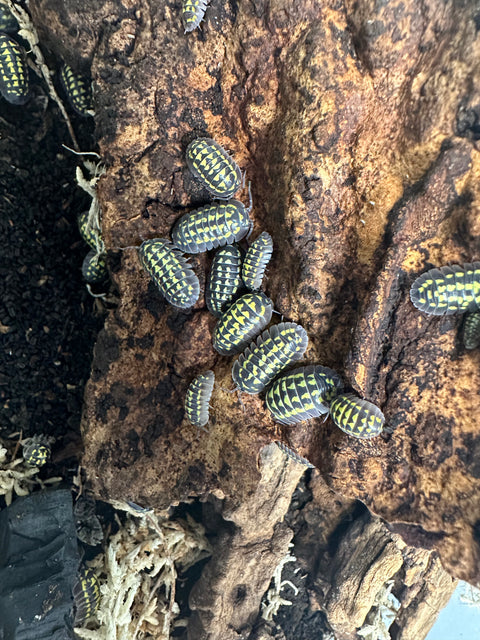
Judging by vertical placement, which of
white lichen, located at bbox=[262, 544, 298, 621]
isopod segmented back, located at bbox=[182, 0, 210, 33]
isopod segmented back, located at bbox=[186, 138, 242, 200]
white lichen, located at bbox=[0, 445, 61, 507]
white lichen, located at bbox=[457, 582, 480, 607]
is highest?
isopod segmented back, located at bbox=[182, 0, 210, 33]

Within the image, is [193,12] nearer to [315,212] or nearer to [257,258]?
[315,212]

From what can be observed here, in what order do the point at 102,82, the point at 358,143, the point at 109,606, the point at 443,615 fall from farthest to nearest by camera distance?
1. the point at 443,615
2. the point at 109,606
3. the point at 102,82
4. the point at 358,143

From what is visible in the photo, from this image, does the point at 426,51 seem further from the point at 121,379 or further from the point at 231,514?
the point at 231,514

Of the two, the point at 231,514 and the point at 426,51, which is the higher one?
the point at 426,51

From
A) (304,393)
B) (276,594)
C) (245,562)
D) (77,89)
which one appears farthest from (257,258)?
(276,594)

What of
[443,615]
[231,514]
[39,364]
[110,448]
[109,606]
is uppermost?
[39,364]

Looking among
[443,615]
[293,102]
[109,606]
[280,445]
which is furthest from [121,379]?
[443,615]

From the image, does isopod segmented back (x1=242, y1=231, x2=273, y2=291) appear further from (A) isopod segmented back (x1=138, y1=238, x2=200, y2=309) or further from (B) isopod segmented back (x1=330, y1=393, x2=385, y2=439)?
(B) isopod segmented back (x1=330, y1=393, x2=385, y2=439)

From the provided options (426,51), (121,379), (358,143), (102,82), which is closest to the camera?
(426,51)

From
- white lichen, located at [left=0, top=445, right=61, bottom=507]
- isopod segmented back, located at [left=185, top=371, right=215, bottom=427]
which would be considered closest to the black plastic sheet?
white lichen, located at [left=0, top=445, right=61, bottom=507]
